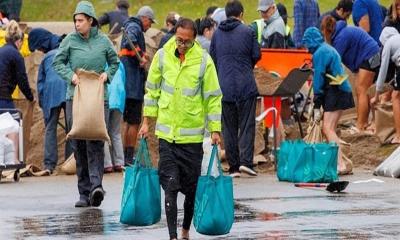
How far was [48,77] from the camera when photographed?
18.6 metres

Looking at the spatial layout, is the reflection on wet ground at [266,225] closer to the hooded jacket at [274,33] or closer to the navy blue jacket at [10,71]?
the navy blue jacket at [10,71]

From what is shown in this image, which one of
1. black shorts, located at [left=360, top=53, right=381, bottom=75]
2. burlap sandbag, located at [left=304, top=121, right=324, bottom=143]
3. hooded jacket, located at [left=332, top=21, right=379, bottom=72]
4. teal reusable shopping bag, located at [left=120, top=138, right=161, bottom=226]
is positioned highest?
hooded jacket, located at [left=332, top=21, right=379, bottom=72]

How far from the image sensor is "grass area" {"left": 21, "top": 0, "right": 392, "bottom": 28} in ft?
129

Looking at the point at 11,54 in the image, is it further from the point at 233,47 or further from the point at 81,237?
the point at 81,237

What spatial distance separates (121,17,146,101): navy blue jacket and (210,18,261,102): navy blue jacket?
1.95m

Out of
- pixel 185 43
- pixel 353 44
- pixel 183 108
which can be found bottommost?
pixel 353 44

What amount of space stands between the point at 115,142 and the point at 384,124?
3829 mm

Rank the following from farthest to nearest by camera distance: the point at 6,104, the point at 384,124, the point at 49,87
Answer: the point at 384,124
the point at 49,87
the point at 6,104

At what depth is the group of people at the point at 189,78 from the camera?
12039 millimetres

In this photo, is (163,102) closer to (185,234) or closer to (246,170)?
(185,234)

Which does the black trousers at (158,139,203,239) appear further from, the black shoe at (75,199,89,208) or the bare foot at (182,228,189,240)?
the black shoe at (75,199,89,208)

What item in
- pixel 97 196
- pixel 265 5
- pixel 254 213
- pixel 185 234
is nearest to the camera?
pixel 185 234

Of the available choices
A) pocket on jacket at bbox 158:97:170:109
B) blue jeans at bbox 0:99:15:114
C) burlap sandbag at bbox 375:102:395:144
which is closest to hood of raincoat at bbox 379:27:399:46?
burlap sandbag at bbox 375:102:395:144

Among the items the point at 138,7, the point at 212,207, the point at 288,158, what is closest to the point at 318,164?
the point at 288,158
